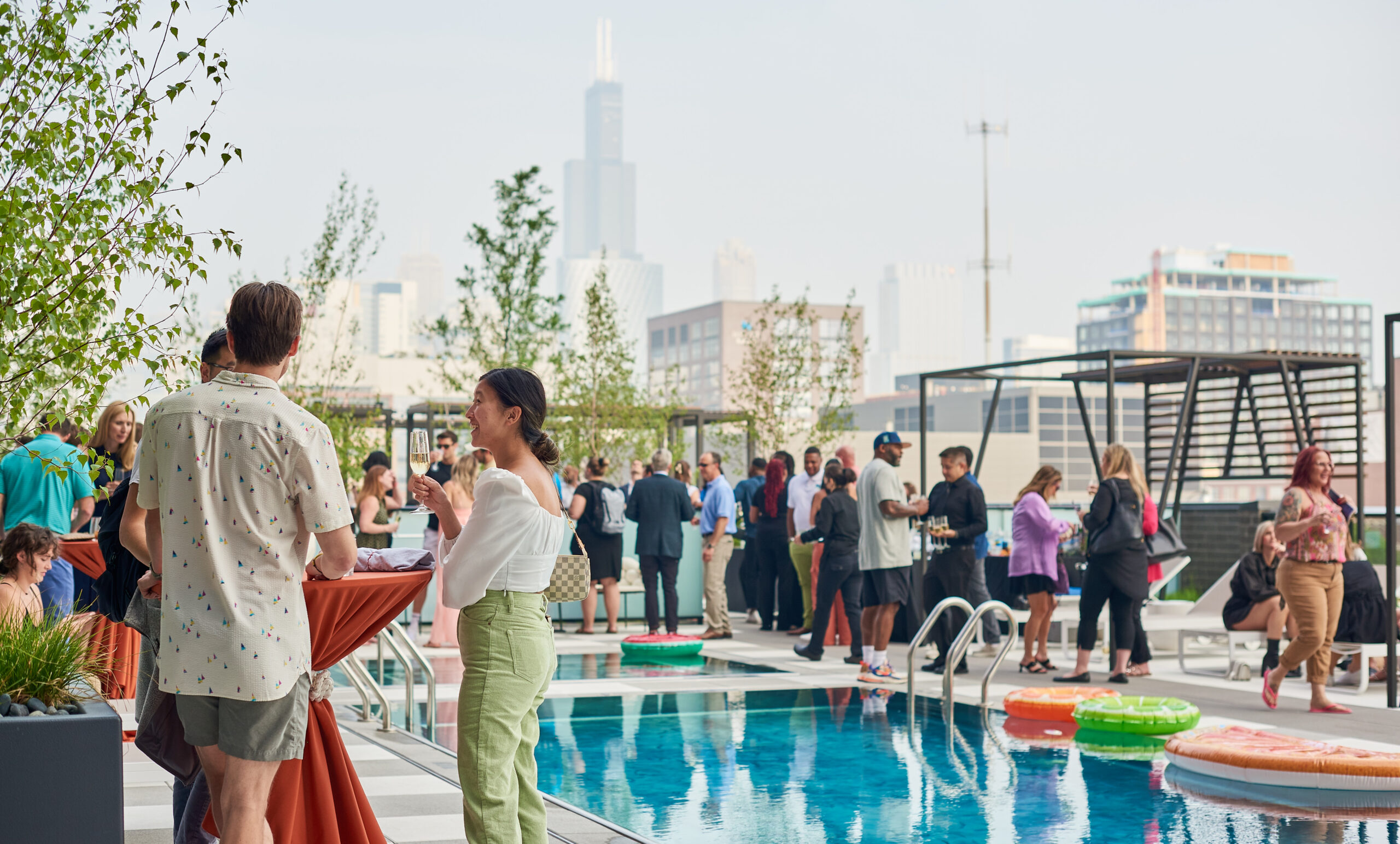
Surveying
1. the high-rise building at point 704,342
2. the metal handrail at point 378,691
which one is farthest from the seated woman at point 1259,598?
the high-rise building at point 704,342

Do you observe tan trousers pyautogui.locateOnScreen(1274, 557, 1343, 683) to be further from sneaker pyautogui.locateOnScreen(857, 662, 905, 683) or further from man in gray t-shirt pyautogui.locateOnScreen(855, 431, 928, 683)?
sneaker pyautogui.locateOnScreen(857, 662, 905, 683)

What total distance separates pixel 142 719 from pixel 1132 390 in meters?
153

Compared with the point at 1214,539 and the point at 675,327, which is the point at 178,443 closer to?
the point at 1214,539

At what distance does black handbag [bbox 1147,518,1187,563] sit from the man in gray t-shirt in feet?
5.27

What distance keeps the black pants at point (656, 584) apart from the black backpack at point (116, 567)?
9.15 metres

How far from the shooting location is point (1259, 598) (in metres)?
10.6

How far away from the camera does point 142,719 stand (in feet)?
13.5

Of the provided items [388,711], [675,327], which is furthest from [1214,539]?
[675,327]

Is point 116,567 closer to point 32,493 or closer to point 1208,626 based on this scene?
point 32,493

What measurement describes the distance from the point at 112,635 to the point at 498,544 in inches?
128

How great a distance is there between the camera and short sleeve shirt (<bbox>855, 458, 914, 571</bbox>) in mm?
10242

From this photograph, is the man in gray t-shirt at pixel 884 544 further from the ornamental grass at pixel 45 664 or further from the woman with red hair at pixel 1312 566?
the ornamental grass at pixel 45 664

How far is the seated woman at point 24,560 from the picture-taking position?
618cm

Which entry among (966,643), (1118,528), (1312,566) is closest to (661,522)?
(1118,528)
